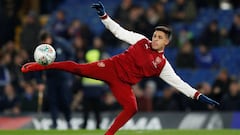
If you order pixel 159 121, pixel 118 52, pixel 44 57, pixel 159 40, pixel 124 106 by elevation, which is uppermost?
pixel 118 52

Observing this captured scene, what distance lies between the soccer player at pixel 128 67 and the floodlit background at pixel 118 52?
522 cm

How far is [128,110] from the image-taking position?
48.5ft

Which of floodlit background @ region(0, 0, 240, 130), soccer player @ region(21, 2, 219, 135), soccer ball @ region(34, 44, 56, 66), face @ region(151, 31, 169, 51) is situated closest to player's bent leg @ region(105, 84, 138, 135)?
soccer player @ region(21, 2, 219, 135)

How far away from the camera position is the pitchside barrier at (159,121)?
2095cm

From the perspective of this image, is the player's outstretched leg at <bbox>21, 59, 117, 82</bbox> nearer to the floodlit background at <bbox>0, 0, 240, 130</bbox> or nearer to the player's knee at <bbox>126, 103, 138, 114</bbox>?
the player's knee at <bbox>126, 103, 138, 114</bbox>

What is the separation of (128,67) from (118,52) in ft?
34.1

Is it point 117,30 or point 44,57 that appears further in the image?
point 117,30

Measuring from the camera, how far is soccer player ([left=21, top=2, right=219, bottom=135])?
48.9ft

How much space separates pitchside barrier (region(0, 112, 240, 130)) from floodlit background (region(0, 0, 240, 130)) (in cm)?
2

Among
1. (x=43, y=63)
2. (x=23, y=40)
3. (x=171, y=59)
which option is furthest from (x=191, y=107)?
(x=43, y=63)

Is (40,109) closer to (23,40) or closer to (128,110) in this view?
(23,40)

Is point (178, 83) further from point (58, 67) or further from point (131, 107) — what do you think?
point (58, 67)

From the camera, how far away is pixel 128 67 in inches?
594

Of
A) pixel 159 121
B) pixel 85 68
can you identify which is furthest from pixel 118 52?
pixel 85 68
